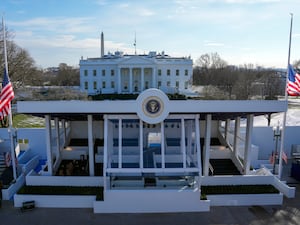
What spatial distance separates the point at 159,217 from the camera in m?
11.2

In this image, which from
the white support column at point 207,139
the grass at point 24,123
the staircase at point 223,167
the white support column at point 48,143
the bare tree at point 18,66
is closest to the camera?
the white support column at point 207,139

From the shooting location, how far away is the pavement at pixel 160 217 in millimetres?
10734

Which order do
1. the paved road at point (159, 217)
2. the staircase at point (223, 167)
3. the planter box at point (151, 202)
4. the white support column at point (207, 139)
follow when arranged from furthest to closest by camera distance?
the staircase at point (223, 167) → the white support column at point (207, 139) → the planter box at point (151, 202) → the paved road at point (159, 217)

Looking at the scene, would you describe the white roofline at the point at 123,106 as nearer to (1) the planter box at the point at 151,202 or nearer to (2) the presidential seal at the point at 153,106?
(2) the presidential seal at the point at 153,106

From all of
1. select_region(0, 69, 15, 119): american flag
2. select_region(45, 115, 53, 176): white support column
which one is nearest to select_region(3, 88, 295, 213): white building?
select_region(45, 115, 53, 176): white support column

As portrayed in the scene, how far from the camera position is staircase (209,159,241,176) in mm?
15352

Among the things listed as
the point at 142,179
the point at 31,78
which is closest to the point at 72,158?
the point at 142,179

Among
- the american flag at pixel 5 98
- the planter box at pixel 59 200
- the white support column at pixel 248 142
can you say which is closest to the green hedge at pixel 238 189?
the white support column at pixel 248 142

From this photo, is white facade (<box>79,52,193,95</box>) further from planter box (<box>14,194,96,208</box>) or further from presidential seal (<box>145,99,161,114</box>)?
planter box (<box>14,194,96,208</box>)

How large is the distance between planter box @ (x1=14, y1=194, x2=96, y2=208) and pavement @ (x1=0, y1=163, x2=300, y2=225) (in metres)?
0.25

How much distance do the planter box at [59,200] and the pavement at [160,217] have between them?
25 centimetres

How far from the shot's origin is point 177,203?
1166 centimetres

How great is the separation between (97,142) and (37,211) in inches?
295

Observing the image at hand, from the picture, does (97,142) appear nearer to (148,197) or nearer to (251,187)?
(148,197)
